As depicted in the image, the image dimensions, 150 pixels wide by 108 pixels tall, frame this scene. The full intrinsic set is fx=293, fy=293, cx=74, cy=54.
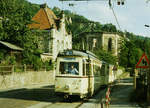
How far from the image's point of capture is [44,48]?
193ft

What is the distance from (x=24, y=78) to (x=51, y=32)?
75.9 ft

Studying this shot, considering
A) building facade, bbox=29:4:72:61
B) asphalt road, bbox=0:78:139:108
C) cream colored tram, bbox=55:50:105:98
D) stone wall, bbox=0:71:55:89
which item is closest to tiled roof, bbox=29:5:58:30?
building facade, bbox=29:4:72:61

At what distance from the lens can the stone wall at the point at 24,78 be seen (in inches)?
1172

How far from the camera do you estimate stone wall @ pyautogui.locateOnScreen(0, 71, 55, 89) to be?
1172 inches

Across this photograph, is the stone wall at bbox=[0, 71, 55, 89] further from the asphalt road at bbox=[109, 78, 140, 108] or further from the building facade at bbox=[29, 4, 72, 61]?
the asphalt road at bbox=[109, 78, 140, 108]

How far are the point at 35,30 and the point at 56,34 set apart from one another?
1568cm

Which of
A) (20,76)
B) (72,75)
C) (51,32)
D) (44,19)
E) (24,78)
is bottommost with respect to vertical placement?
(24,78)

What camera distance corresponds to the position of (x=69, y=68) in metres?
17.8

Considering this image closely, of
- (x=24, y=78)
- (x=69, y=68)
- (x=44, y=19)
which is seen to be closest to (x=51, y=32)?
(x=44, y=19)

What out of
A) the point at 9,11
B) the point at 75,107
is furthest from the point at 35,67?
the point at 75,107

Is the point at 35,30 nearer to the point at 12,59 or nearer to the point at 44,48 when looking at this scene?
the point at 12,59

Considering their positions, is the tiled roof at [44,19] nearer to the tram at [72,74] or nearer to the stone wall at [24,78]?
the stone wall at [24,78]

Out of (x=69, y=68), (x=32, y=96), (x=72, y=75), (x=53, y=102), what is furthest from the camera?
(x=32, y=96)

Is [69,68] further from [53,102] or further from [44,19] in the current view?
[44,19]
